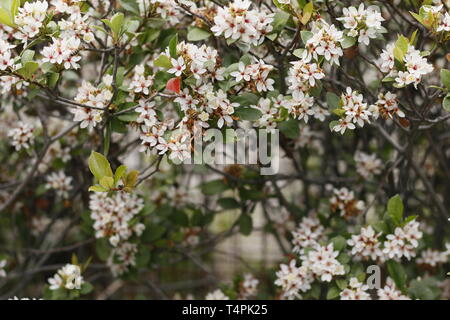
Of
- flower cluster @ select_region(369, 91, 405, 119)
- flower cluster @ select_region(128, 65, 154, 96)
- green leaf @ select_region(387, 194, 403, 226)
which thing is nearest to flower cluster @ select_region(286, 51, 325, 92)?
flower cluster @ select_region(369, 91, 405, 119)

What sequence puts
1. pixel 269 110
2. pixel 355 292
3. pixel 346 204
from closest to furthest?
pixel 269 110 → pixel 355 292 → pixel 346 204

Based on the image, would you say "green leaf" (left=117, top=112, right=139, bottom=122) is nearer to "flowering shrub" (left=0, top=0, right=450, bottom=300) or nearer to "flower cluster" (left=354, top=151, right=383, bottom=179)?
"flowering shrub" (left=0, top=0, right=450, bottom=300)

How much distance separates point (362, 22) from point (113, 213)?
45.3 inches

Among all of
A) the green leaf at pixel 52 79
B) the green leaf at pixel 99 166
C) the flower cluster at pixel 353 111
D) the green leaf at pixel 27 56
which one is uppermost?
the green leaf at pixel 27 56

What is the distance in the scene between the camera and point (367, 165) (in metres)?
2.62

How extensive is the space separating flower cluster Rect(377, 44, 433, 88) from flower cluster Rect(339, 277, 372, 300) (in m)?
0.71

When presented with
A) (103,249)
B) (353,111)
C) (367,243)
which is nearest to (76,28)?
(353,111)

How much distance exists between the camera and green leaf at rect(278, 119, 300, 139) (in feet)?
7.05

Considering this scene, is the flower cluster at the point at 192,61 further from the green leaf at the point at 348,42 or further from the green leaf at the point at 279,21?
the green leaf at the point at 348,42

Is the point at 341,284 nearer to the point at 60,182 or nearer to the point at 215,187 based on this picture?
the point at 215,187

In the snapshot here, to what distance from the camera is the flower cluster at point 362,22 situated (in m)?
1.83

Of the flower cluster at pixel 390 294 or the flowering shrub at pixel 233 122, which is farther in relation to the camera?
the flower cluster at pixel 390 294

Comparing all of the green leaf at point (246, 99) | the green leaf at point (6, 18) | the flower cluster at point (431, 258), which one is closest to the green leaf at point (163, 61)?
the green leaf at point (246, 99)

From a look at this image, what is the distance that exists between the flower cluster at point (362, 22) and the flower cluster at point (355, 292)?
32.8 inches
